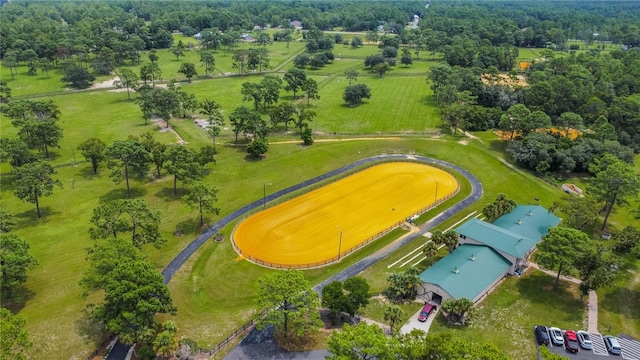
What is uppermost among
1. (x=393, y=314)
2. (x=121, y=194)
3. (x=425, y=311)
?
(x=393, y=314)

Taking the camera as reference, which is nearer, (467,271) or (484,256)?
(467,271)

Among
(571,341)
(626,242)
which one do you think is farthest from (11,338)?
(626,242)

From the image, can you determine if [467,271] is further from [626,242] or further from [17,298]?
[17,298]

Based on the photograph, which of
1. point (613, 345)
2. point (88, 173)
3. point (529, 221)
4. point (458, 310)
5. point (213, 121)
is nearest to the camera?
point (613, 345)

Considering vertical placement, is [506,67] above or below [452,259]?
above

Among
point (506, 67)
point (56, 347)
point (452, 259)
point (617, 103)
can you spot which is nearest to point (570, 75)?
point (617, 103)

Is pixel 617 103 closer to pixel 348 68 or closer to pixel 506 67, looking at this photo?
pixel 506 67
